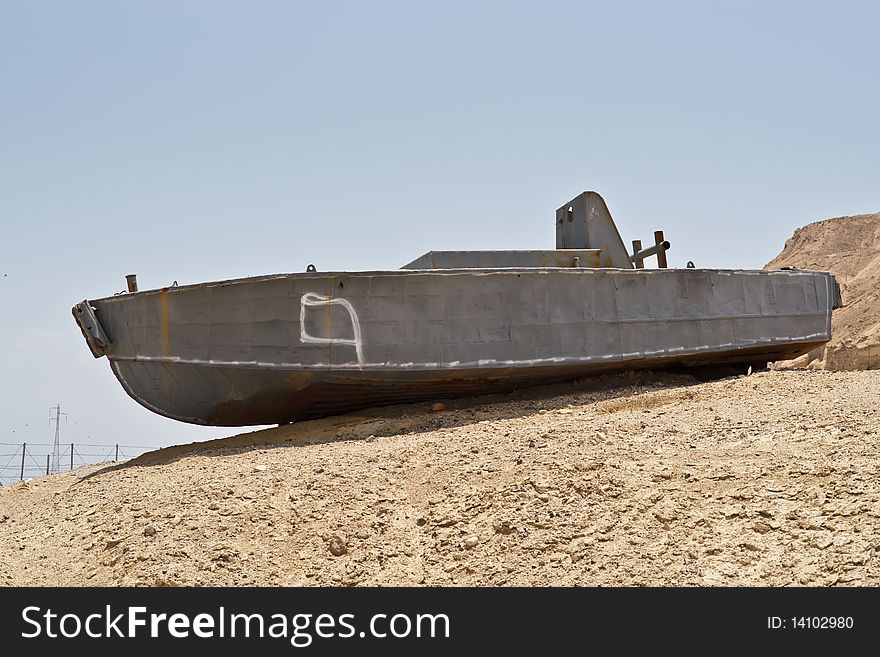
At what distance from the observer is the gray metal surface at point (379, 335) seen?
9164 millimetres

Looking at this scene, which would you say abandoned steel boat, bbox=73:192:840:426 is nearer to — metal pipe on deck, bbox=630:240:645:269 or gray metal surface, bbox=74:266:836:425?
gray metal surface, bbox=74:266:836:425

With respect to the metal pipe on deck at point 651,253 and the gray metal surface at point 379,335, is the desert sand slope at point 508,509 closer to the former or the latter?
the gray metal surface at point 379,335

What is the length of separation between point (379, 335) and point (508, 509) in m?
3.55

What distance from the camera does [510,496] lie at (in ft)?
20.6

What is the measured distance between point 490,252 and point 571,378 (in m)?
1.73

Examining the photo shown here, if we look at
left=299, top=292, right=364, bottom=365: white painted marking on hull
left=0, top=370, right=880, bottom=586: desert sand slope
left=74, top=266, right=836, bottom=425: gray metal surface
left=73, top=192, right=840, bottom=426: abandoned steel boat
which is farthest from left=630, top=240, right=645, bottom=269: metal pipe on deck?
left=299, top=292, right=364, bottom=365: white painted marking on hull

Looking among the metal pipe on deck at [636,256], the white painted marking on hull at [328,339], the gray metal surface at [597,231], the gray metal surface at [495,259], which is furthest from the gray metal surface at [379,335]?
the metal pipe on deck at [636,256]

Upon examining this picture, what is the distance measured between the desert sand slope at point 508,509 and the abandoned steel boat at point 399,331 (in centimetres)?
101

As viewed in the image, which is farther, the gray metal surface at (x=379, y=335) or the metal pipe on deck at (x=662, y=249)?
the metal pipe on deck at (x=662, y=249)

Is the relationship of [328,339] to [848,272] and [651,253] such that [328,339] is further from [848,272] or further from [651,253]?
[848,272]

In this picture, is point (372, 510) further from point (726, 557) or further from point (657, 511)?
point (726, 557)

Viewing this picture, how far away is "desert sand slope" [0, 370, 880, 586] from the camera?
515 centimetres

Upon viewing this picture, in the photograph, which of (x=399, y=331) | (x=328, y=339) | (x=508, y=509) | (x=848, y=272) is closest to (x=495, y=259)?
(x=399, y=331)

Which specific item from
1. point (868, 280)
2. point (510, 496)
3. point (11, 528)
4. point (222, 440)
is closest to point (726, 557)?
point (510, 496)
